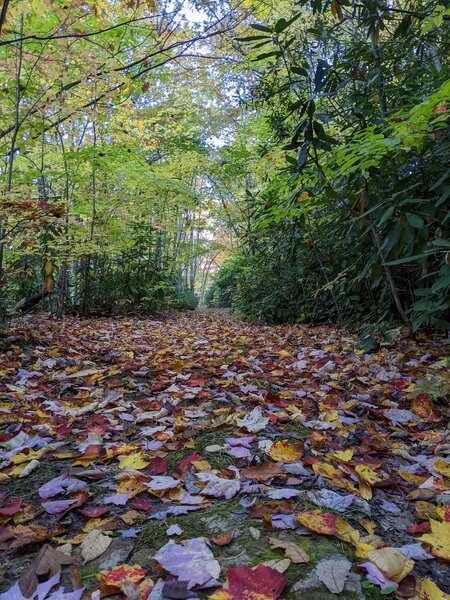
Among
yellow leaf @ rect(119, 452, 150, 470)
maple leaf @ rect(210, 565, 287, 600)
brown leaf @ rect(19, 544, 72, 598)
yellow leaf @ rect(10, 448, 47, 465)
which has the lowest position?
yellow leaf @ rect(10, 448, 47, 465)

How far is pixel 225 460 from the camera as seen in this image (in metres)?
1.48

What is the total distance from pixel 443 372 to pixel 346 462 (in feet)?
4.40

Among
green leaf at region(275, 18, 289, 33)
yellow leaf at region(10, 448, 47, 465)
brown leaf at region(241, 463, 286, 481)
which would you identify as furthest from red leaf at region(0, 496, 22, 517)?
green leaf at region(275, 18, 289, 33)

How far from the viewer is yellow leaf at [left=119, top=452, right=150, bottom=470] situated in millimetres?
1437

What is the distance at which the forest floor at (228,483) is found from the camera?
2.85 feet

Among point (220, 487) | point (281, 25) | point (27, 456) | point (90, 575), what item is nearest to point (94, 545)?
point (90, 575)

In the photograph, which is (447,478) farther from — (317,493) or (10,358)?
(10,358)

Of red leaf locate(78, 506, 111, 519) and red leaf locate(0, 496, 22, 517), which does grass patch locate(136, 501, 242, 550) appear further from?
red leaf locate(0, 496, 22, 517)

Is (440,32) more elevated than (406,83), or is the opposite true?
(440,32)

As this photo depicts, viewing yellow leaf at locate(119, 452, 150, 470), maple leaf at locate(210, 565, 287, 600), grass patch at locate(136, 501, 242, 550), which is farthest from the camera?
yellow leaf at locate(119, 452, 150, 470)

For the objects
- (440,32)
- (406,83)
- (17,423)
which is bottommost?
(17,423)

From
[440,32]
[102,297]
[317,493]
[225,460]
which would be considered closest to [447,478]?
[317,493]

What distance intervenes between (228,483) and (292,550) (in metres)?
0.37

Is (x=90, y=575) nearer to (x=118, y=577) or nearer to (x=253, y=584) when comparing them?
(x=118, y=577)
